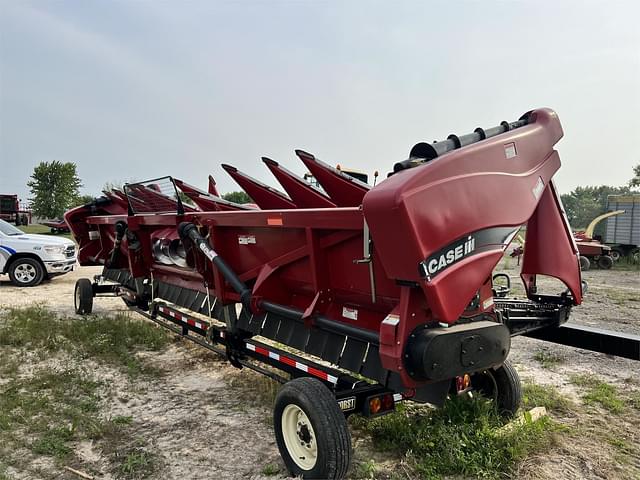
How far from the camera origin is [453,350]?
2719mm

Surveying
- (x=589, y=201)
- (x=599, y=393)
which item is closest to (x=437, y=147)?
(x=599, y=393)

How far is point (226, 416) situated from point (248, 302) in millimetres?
972

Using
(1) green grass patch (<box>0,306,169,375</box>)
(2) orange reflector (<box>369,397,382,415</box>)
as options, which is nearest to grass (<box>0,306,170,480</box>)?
(1) green grass patch (<box>0,306,169,375</box>)

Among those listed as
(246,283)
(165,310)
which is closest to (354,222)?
(246,283)

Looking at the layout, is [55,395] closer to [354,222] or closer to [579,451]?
[354,222]

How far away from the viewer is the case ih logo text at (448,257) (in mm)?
2418

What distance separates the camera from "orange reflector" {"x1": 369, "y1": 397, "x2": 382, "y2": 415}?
9.85ft

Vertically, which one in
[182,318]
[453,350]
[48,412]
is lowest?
[48,412]

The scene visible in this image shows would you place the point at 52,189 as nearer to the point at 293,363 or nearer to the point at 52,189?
the point at 52,189

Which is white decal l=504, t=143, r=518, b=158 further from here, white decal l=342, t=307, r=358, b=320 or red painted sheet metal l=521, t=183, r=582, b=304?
white decal l=342, t=307, r=358, b=320

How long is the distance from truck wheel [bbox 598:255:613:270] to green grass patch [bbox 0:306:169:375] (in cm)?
1412

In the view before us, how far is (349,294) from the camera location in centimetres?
341

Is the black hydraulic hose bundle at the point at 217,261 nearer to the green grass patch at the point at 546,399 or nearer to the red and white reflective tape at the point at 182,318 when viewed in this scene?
the red and white reflective tape at the point at 182,318

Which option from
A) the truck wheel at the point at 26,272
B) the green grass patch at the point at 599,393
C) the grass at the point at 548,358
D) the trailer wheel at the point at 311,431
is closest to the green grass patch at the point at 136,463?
the trailer wheel at the point at 311,431
